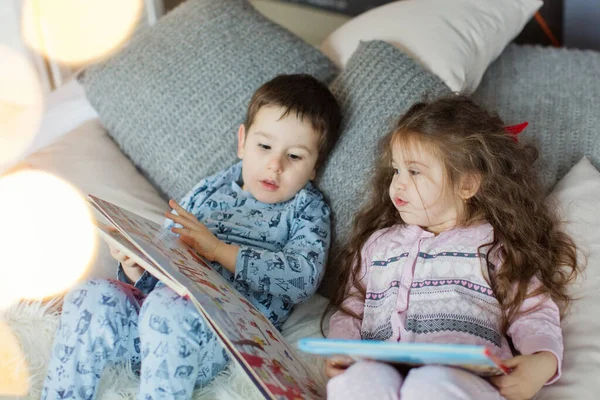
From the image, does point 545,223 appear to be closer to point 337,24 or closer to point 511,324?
point 511,324

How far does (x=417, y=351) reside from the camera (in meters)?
0.78

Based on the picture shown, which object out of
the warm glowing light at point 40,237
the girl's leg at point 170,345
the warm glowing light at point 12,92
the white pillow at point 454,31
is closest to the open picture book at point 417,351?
the girl's leg at point 170,345

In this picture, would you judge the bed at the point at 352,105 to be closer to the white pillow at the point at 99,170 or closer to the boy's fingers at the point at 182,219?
the white pillow at the point at 99,170

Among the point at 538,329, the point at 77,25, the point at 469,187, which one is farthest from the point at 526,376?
the point at 77,25

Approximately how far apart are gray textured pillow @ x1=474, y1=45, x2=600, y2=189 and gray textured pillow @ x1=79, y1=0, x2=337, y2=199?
415 mm

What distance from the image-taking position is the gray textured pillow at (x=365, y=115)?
1347 millimetres

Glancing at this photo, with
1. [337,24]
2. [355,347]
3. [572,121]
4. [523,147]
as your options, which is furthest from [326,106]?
[337,24]

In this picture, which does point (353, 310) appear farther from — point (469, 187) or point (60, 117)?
point (60, 117)

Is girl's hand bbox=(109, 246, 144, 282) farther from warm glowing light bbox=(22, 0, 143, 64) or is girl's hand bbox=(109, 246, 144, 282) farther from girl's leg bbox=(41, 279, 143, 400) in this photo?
warm glowing light bbox=(22, 0, 143, 64)

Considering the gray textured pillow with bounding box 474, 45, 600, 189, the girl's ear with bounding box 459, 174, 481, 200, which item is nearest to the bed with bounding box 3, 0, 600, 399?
the gray textured pillow with bounding box 474, 45, 600, 189

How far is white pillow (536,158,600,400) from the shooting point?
1.02 meters

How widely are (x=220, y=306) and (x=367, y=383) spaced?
237mm

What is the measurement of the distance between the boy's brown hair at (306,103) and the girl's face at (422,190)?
0.21m

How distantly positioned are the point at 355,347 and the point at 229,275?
0.50 metres
